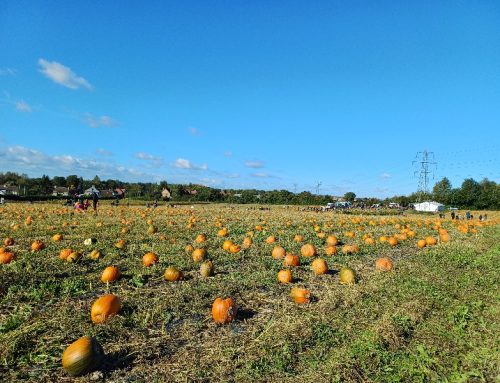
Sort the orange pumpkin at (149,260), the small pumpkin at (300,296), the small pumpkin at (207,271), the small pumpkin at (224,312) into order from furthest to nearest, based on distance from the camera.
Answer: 1. the orange pumpkin at (149,260)
2. the small pumpkin at (207,271)
3. the small pumpkin at (300,296)
4. the small pumpkin at (224,312)

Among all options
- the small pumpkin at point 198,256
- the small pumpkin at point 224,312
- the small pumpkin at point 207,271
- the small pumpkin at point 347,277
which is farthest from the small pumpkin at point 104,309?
the small pumpkin at point 347,277

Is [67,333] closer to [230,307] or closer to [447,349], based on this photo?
[230,307]

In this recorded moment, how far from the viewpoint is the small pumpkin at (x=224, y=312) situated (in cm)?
547

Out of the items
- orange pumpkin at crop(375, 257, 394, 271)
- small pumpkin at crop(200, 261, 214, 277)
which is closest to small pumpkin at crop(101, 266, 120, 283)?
small pumpkin at crop(200, 261, 214, 277)

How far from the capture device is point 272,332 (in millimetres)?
5105

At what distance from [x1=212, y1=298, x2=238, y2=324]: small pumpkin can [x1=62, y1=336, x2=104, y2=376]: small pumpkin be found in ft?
6.02

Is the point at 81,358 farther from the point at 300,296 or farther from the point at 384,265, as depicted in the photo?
the point at 384,265

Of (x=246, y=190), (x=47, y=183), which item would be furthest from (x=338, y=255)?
(x=47, y=183)

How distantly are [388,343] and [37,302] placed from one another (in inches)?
214

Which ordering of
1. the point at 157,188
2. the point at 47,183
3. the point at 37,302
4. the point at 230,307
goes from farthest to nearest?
the point at 47,183 < the point at 157,188 < the point at 37,302 < the point at 230,307

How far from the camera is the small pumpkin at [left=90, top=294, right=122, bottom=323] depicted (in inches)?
211

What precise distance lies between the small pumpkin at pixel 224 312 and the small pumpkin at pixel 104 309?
1.47 meters

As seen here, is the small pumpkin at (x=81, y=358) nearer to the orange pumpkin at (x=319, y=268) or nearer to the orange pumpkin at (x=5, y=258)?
the orange pumpkin at (x=319, y=268)

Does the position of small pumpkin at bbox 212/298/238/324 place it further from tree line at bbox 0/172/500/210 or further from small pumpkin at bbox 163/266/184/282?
tree line at bbox 0/172/500/210
